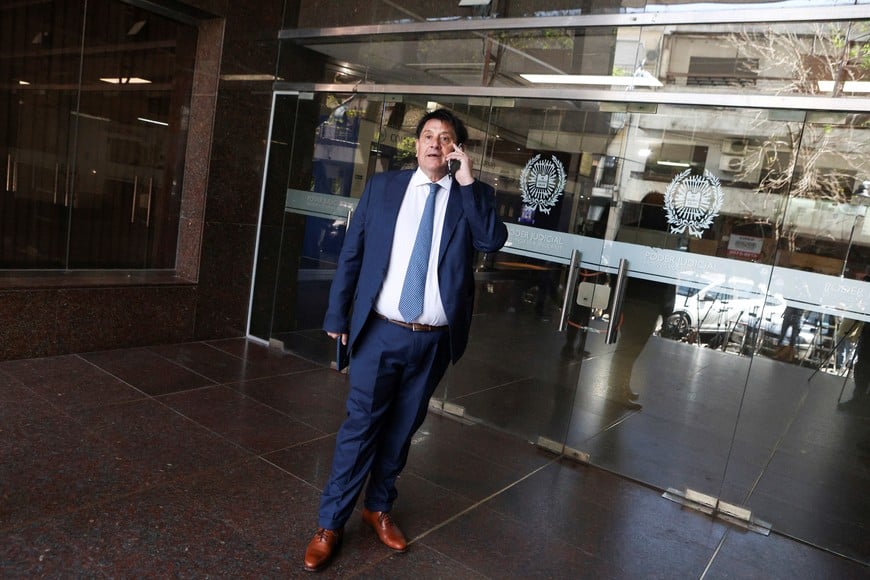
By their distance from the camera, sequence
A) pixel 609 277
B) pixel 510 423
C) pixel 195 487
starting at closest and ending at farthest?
pixel 195 487 → pixel 609 277 → pixel 510 423

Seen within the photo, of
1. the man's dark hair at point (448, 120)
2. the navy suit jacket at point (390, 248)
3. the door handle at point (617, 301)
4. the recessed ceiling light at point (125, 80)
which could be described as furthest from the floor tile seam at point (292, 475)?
the recessed ceiling light at point (125, 80)

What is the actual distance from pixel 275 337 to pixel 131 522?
11.6ft

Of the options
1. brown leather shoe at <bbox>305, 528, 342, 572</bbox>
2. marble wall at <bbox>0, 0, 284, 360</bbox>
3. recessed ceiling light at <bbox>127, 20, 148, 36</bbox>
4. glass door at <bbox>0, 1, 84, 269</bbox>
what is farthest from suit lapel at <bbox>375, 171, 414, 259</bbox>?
recessed ceiling light at <bbox>127, 20, 148, 36</bbox>

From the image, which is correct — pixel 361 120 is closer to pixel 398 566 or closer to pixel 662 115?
pixel 662 115

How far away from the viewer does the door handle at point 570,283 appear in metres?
4.58

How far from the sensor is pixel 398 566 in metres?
2.94

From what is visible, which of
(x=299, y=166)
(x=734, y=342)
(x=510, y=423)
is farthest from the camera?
(x=299, y=166)

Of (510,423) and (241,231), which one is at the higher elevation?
(241,231)

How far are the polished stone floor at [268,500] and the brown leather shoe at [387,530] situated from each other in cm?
5

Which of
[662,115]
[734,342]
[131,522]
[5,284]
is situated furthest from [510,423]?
[5,284]

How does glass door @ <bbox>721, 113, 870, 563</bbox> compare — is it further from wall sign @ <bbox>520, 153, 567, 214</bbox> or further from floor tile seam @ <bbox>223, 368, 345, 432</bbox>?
floor tile seam @ <bbox>223, 368, 345, 432</bbox>

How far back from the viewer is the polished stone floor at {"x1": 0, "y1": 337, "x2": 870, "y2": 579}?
2.85 meters

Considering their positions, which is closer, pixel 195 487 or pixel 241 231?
pixel 195 487

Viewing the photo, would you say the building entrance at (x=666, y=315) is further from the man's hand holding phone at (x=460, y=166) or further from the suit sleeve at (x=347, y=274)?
the suit sleeve at (x=347, y=274)
